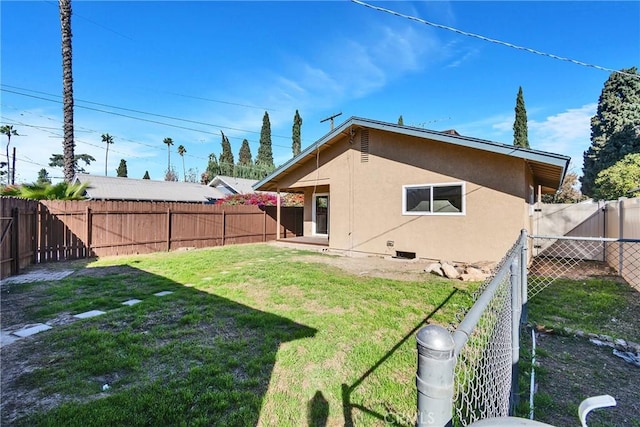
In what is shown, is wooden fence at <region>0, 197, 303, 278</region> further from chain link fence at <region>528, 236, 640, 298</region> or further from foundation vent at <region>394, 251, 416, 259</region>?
chain link fence at <region>528, 236, 640, 298</region>

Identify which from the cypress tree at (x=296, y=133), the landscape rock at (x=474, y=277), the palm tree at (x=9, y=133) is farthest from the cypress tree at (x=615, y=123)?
the palm tree at (x=9, y=133)

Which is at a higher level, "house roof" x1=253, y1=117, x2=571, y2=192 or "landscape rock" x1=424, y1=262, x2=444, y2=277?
"house roof" x1=253, y1=117, x2=571, y2=192

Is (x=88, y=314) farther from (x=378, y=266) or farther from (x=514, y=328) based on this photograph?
(x=378, y=266)

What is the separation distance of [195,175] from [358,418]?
168 feet

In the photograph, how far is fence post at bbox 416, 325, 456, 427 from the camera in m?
0.80

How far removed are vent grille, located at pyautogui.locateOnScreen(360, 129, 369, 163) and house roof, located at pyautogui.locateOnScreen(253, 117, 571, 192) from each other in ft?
0.84

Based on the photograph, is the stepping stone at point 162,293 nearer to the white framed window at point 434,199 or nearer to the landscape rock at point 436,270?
the landscape rock at point 436,270

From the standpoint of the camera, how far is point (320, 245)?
12.7 metres

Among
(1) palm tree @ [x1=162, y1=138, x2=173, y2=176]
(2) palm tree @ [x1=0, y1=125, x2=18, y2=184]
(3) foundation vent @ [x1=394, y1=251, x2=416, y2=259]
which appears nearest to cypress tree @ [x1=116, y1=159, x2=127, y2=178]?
(1) palm tree @ [x1=162, y1=138, x2=173, y2=176]

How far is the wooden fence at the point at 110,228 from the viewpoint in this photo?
309 inches

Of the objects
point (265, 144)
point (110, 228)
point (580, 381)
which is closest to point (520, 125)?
point (265, 144)

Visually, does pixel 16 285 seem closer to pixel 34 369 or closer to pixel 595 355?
pixel 34 369

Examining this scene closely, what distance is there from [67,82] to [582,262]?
65.5 feet

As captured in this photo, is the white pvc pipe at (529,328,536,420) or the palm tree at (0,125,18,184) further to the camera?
the palm tree at (0,125,18,184)
